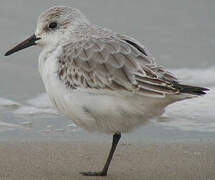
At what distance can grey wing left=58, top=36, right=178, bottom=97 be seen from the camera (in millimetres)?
4142

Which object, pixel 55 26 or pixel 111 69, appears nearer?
pixel 111 69

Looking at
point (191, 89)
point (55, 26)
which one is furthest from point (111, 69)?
point (55, 26)

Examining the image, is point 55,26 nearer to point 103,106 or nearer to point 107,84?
point 107,84

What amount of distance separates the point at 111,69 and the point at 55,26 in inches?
36.2

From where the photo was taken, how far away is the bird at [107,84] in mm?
4125

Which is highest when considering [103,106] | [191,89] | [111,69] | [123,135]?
[111,69]

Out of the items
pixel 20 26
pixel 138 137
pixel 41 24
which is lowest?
pixel 138 137

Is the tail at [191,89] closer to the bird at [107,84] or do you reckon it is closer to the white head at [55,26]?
the bird at [107,84]

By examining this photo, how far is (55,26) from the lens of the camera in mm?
4867

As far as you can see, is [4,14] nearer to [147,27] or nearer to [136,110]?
[147,27]

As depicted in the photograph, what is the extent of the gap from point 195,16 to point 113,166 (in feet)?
24.1

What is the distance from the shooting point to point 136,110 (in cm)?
414

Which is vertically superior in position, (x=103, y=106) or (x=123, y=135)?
(x=103, y=106)

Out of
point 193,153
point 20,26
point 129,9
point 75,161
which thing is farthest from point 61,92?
point 129,9
